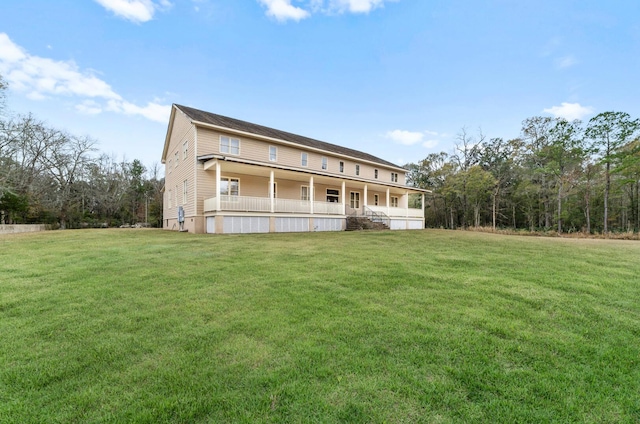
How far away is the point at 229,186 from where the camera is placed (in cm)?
1628

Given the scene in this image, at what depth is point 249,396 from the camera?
198cm

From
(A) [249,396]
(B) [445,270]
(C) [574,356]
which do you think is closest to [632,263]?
(B) [445,270]

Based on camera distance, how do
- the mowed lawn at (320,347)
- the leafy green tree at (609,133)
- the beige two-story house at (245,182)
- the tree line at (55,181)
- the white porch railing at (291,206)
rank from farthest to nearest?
the tree line at (55,181)
the leafy green tree at (609,133)
the white porch railing at (291,206)
the beige two-story house at (245,182)
the mowed lawn at (320,347)

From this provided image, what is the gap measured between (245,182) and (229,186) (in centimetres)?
108

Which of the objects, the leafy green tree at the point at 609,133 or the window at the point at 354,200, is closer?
the leafy green tree at the point at 609,133

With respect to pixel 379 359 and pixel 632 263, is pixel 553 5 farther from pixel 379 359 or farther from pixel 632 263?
pixel 379 359

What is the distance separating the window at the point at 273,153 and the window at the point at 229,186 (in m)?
3.17

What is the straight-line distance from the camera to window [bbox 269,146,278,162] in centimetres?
1848

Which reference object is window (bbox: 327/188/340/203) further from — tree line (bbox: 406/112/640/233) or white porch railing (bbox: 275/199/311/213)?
tree line (bbox: 406/112/640/233)

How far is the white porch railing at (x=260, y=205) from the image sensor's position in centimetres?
1407

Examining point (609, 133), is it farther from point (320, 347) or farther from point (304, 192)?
point (320, 347)

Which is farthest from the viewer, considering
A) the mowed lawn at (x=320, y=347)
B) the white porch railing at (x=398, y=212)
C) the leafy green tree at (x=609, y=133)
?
the white porch railing at (x=398, y=212)

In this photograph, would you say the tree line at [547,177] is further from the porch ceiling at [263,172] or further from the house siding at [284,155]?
the porch ceiling at [263,172]

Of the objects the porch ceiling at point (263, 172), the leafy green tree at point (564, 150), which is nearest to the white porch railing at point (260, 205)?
the porch ceiling at point (263, 172)
